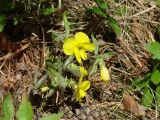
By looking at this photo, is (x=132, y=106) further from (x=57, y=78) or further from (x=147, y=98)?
(x=57, y=78)

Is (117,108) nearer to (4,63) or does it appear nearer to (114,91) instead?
(114,91)

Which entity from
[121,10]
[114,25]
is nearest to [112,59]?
[114,25]

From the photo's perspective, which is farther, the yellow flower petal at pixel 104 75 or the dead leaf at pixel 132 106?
the dead leaf at pixel 132 106

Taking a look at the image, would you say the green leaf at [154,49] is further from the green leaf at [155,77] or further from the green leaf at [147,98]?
the green leaf at [147,98]

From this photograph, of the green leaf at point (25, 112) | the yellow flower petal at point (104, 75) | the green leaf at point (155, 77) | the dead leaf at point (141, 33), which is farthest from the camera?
the dead leaf at point (141, 33)

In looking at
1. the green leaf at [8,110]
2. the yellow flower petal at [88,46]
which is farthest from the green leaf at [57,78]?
the green leaf at [8,110]

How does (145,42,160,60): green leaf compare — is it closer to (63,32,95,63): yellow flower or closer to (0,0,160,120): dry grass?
(0,0,160,120): dry grass

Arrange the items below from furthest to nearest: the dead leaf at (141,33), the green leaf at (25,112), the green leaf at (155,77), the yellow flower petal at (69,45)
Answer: the dead leaf at (141,33) < the green leaf at (155,77) < the yellow flower petal at (69,45) < the green leaf at (25,112)
